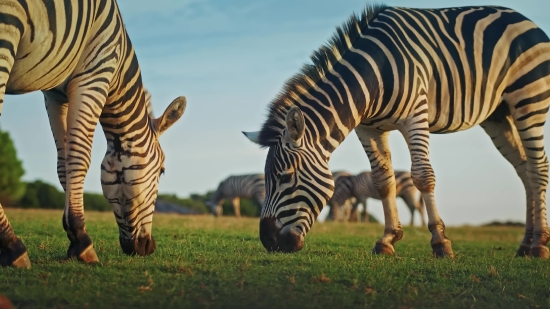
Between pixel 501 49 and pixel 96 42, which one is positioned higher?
pixel 501 49

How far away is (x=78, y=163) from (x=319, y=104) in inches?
136

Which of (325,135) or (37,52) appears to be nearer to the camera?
(37,52)

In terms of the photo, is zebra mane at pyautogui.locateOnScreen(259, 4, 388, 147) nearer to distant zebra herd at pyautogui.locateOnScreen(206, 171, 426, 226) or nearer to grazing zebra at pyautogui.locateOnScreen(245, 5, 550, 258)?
grazing zebra at pyautogui.locateOnScreen(245, 5, 550, 258)

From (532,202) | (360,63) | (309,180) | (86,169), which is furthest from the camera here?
(532,202)

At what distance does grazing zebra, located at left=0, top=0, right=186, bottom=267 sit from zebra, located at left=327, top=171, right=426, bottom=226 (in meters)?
29.6

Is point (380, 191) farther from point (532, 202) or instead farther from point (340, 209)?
point (340, 209)

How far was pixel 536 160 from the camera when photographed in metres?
10.9

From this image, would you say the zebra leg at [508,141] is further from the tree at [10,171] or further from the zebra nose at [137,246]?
the tree at [10,171]

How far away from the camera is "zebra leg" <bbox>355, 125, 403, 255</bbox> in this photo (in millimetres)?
9828

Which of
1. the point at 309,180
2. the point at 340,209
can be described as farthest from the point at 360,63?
the point at 340,209

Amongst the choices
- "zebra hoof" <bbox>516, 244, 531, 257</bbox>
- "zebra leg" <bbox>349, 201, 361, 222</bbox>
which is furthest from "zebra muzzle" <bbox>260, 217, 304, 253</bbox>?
"zebra leg" <bbox>349, 201, 361, 222</bbox>

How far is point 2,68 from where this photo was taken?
5.74m

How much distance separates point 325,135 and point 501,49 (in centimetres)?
396

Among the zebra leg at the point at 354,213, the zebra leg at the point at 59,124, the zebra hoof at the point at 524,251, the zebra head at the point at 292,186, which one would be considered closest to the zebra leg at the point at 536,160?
the zebra hoof at the point at 524,251
